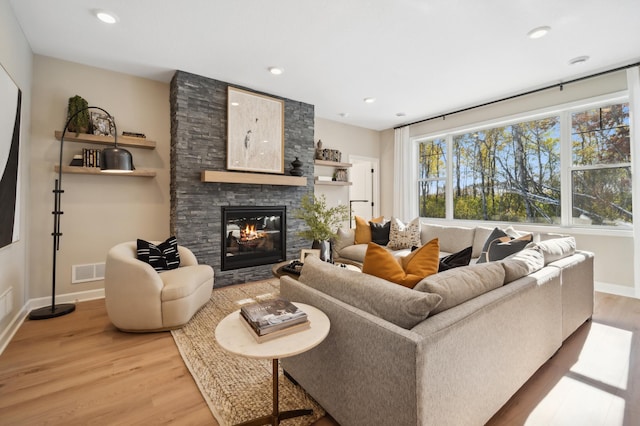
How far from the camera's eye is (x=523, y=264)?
1800 millimetres

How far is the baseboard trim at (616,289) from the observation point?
132 inches

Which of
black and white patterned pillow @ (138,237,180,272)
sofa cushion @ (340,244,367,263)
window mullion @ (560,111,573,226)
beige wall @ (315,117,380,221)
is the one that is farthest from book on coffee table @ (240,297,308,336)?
window mullion @ (560,111,573,226)

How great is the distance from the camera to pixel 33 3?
229 cm

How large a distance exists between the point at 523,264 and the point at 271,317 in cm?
159

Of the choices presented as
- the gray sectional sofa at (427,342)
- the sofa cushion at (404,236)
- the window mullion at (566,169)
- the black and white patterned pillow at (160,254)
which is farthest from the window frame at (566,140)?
the black and white patterned pillow at (160,254)

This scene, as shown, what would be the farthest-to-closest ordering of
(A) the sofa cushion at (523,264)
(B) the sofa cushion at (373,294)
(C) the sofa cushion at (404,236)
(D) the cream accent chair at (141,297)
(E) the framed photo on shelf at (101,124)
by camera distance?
1. (C) the sofa cushion at (404,236)
2. (E) the framed photo on shelf at (101,124)
3. (D) the cream accent chair at (141,297)
4. (A) the sofa cushion at (523,264)
5. (B) the sofa cushion at (373,294)

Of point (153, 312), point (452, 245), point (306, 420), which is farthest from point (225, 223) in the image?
point (452, 245)

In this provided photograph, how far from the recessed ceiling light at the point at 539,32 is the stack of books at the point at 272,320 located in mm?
3221

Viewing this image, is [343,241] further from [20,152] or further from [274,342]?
[20,152]

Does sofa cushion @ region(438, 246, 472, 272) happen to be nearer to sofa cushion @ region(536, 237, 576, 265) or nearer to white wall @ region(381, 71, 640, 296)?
sofa cushion @ region(536, 237, 576, 265)

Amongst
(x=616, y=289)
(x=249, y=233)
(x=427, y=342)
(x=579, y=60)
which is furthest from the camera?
(x=249, y=233)

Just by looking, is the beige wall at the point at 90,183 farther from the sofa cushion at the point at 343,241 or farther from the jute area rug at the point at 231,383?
the sofa cushion at the point at 343,241

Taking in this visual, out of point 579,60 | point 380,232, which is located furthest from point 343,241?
point 579,60

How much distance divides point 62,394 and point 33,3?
2909 mm
